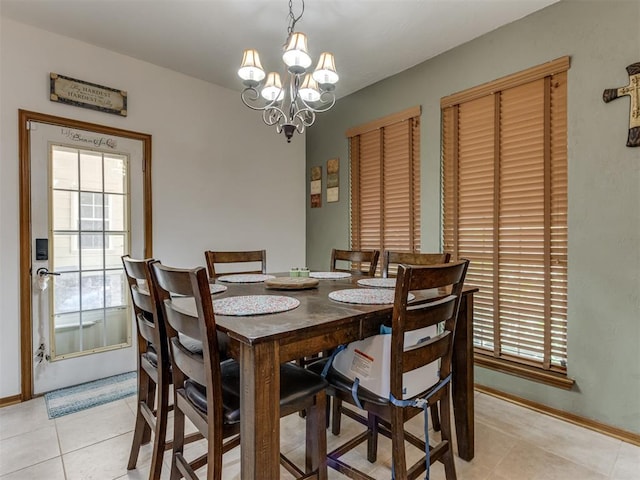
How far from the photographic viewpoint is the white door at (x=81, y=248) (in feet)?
7.95

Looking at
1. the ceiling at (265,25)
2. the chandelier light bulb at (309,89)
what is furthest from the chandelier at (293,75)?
the ceiling at (265,25)

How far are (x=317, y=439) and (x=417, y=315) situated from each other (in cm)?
60

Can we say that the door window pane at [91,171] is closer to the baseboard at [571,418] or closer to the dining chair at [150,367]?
the dining chair at [150,367]

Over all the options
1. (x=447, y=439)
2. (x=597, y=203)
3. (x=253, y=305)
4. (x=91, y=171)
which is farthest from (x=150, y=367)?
(x=597, y=203)

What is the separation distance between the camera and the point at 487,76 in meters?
2.47

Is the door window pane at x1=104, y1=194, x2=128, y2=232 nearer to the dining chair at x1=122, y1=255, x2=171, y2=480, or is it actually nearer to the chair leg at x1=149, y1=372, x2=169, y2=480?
the dining chair at x1=122, y1=255, x2=171, y2=480

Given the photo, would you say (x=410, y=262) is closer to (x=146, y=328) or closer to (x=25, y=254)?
(x=146, y=328)

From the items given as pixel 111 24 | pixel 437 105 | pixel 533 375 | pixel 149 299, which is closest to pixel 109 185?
pixel 111 24

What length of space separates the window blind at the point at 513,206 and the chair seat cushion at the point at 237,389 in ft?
5.47

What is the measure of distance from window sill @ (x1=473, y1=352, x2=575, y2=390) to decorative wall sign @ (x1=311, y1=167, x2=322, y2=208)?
87.4 inches

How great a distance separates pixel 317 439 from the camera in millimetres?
1271

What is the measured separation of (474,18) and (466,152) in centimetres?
89

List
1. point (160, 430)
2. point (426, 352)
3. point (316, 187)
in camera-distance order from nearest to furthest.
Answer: point (426, 352) → point (160, 430) → point (316, 187)

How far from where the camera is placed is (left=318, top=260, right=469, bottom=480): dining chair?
3.81 ft
